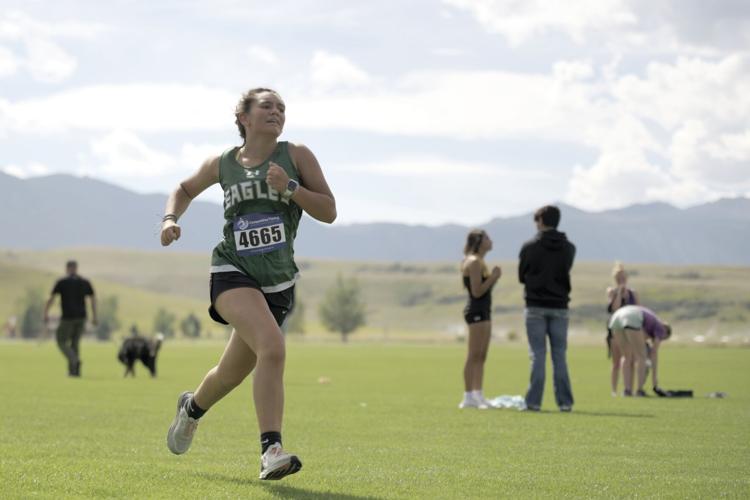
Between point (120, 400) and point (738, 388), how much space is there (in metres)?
12.1

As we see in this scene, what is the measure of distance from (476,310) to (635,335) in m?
4.11

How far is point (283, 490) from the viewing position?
7.07m

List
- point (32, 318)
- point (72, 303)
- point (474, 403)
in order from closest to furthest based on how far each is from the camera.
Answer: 1. point (474, 403)
2. point (72, 303)
3. point (32, 318)

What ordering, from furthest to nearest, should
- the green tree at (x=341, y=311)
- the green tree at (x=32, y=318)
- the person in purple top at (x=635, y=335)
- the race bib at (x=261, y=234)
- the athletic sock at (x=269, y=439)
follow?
1. the green tree at (x=341, y=311)
2. the green tree at (x=32, y=318)
3. the person in purple top at (x=635, y=335)
4. the race bib at (x=261, y=234)
5. the athletic sock at (x=269, y=439)

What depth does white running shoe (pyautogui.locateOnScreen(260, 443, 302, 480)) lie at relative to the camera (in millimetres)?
6938

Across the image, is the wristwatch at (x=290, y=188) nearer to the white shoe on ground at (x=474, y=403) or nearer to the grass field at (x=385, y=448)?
the grass field at (x=385, y=448)

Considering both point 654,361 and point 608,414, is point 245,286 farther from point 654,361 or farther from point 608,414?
point 654,361

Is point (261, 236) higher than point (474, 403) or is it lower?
higher

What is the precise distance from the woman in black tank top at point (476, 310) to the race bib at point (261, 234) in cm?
812

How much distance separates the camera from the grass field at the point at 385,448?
7.32m

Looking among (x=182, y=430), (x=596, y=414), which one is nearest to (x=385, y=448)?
(x=182, y=430)

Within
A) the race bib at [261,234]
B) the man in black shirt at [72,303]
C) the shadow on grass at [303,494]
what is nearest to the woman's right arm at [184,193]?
the race bib at [261,234]

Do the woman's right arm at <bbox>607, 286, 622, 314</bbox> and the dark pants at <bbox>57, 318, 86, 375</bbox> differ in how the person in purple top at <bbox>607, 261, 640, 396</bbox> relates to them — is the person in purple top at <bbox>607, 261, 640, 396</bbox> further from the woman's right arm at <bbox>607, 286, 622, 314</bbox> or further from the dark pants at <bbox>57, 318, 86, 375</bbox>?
the dark pants at <bbox>57, 318, 86, 375</bbox>

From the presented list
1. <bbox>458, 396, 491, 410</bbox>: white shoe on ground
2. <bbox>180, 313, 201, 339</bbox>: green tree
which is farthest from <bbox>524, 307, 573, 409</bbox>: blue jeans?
<bbox>180, 313, 201, 339</bbox>: green tree
